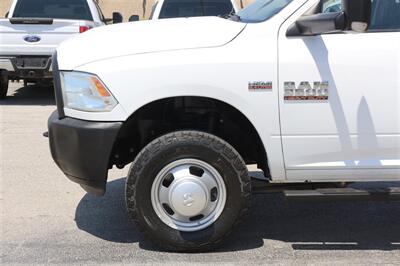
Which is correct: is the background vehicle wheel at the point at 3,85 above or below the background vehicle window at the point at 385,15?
below

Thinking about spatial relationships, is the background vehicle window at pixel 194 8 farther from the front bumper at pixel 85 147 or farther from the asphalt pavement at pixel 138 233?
the front bumper at pixel 85 147

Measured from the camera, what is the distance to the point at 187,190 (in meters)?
4.21

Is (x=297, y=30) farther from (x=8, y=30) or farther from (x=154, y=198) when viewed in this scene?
(x=8, y=30)

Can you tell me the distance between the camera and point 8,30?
1062 centimetres

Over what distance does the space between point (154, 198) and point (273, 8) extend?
5.25 feet

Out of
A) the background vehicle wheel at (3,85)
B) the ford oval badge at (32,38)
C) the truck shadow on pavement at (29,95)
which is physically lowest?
the truck shadow on pavement at (29,95)

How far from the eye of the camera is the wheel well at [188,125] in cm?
434

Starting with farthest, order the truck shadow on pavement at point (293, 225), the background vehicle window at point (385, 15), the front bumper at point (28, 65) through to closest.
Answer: the front bumper at point (28, 65)
the truck shadow on pavement at point (293, 225)
the background vehicle window at point (385, 15)

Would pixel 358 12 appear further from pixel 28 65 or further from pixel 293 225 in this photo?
pixel 28 65

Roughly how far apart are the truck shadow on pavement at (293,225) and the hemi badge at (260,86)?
1.21 meters

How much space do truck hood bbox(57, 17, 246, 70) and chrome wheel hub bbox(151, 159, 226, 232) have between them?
2.65 ft

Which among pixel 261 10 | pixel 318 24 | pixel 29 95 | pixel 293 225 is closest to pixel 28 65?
pixel 29 95

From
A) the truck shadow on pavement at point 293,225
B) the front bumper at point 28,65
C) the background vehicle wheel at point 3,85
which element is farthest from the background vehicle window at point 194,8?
the truck shadow on pavement at point 293,225

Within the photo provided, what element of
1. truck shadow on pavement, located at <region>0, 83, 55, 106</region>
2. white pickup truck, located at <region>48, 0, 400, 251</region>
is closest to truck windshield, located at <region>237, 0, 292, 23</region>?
white pickup truck, located at <region>48, 0, 400, 251</region>
